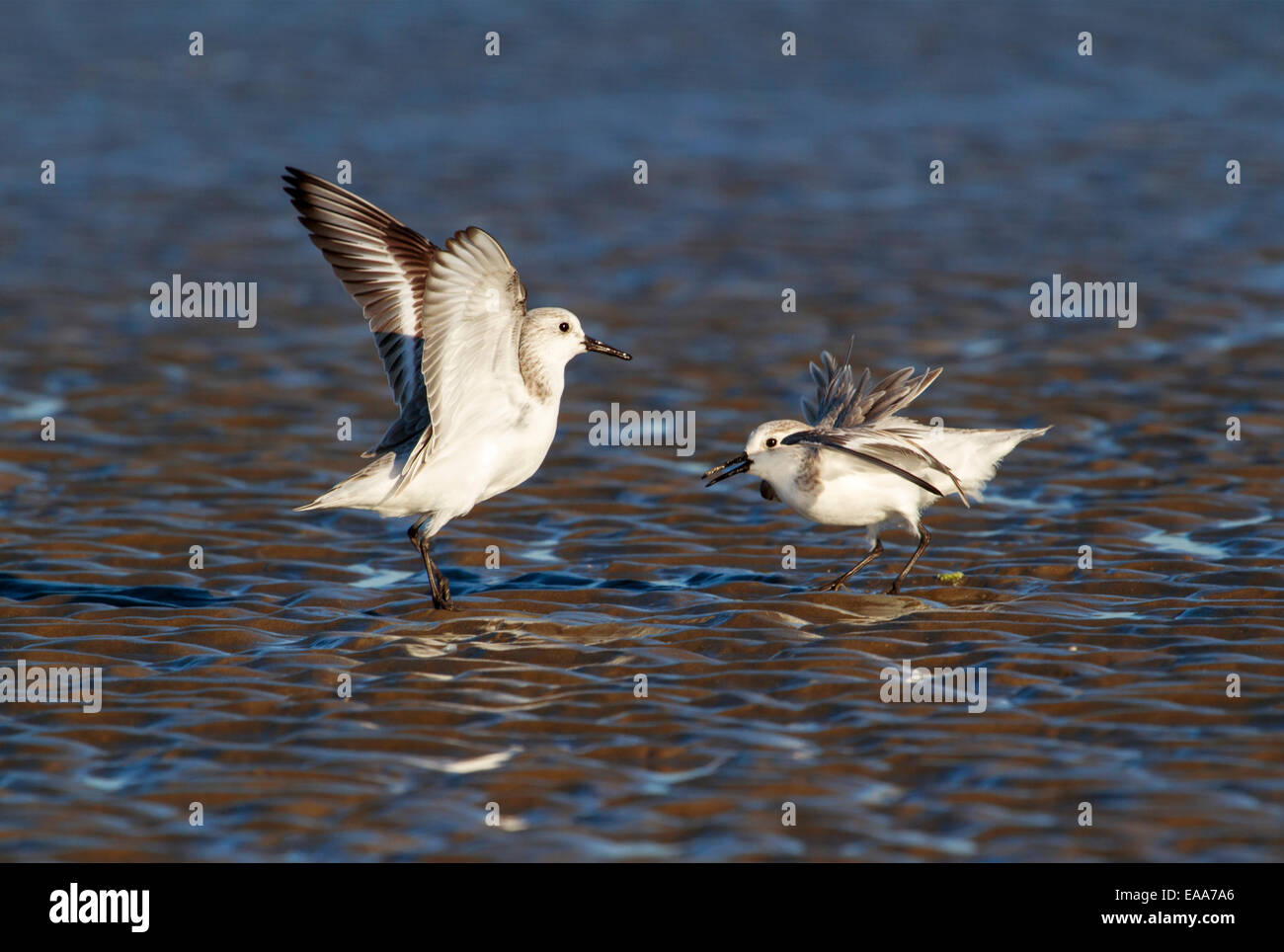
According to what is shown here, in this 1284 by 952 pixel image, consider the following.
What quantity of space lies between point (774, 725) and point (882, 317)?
7156mm

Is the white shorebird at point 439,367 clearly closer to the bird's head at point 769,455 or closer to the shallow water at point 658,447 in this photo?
the shallow water at point 658,447

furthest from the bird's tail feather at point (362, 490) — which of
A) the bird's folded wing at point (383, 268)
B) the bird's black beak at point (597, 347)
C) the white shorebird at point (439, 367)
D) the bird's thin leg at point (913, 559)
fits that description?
the bird's thin leg at point (913, 559)

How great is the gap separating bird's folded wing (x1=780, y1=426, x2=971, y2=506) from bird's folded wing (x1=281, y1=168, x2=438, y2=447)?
1.99 m

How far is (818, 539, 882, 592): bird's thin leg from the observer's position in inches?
343

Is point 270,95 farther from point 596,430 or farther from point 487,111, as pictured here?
point 596,430

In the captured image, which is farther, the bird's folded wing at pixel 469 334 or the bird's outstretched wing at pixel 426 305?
the bird's outstretched wing at pixel 426 305

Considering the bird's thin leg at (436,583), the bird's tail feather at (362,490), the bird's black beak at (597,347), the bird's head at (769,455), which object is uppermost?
the bird's black beak at (597,347)

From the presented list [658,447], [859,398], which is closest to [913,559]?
[859,398]

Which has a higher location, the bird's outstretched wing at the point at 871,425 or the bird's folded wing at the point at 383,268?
the bird's folded wing at the point at 383,268

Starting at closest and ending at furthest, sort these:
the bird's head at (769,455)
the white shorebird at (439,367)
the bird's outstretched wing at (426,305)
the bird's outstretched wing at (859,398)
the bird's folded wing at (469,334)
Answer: the bird's folded wing at (469,334), the bird's outstretched wing at (426,305), the white shorebird at (439,367), the bird's head at (769,455), the bird's outstretched wing at (859,398)

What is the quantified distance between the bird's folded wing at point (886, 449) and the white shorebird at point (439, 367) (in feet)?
3.89

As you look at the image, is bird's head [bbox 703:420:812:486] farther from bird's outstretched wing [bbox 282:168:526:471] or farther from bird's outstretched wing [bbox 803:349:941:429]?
bird's outstretched wing [bbox 282:168:526:471]

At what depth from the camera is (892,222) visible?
1593cm

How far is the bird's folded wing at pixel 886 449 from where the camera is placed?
841 centimetres
